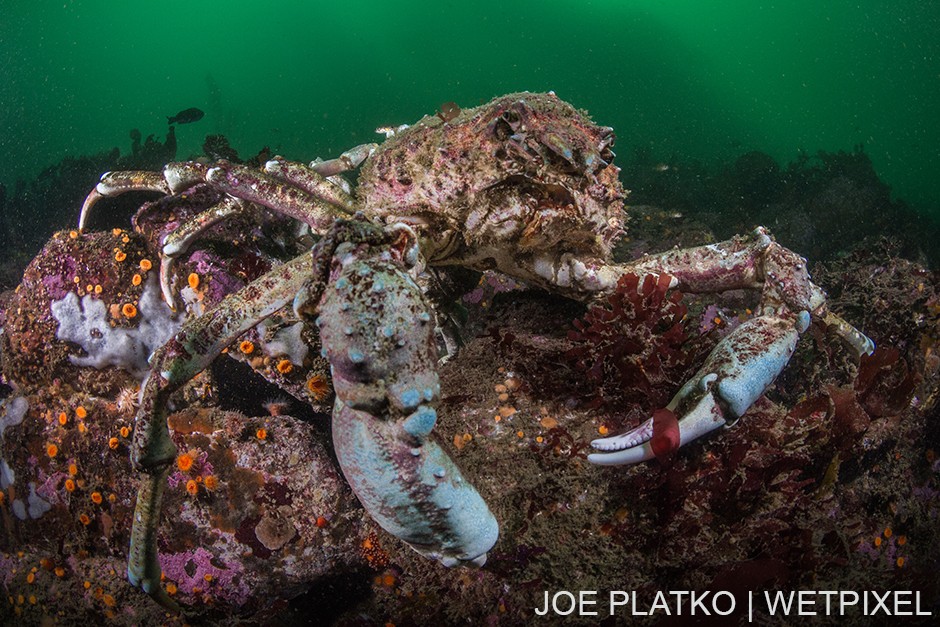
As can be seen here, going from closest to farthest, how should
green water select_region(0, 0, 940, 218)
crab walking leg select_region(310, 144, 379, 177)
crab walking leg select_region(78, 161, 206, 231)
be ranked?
1. crab walking leg select_region(78, 161, 206, 231)
2. crab walking leg select_region(310, 144, 379, 177)
3. green water select_region(0, 0, 940, 218)

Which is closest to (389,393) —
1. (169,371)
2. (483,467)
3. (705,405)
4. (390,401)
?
(390,401)

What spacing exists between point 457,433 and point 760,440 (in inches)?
71.0

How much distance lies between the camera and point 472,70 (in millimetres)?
70625

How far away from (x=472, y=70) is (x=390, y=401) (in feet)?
254

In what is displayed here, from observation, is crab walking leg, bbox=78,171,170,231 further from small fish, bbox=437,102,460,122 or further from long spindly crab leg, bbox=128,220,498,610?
long spindly crab leg, bbox=128,220,498,610

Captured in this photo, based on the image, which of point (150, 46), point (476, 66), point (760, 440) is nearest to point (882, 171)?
point (476, 66)

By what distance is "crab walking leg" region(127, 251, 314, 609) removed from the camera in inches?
104

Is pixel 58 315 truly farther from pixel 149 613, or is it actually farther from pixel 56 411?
pixel 149 613

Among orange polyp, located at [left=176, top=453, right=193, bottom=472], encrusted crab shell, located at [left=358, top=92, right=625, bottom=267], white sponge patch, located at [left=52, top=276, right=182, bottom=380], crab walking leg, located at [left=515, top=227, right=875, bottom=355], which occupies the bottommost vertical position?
orange polyp, located at [left=176, top=453, right=193, bottom=472]

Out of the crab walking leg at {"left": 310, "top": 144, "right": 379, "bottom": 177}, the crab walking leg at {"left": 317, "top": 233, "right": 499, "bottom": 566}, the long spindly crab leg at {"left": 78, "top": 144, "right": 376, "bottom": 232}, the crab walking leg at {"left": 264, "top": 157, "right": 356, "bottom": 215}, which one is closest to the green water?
the crab walking leg at {"left": 310, "top": 144, "right": 379, "bottom": 177}

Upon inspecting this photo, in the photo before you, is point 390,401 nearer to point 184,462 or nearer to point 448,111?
point 448,111

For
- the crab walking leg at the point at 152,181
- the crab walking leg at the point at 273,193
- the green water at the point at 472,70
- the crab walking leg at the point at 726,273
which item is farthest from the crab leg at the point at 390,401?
the green water at the point at 472,70

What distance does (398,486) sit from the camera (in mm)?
1866

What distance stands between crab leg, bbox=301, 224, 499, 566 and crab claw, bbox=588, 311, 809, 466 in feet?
3.12
